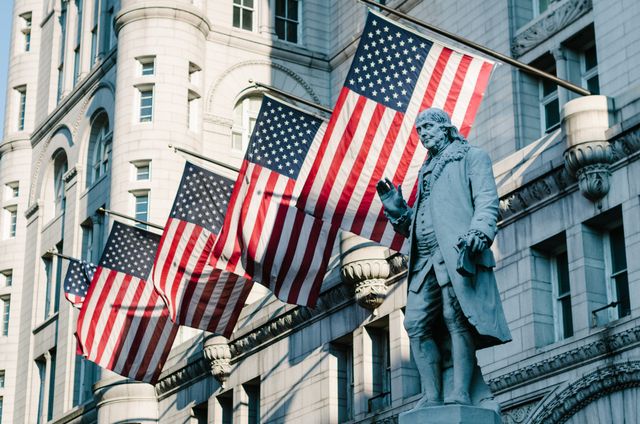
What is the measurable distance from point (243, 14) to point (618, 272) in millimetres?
29230

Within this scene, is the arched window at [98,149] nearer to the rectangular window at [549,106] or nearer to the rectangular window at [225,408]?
the rectangular window at [225,408]

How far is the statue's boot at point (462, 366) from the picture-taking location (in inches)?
524

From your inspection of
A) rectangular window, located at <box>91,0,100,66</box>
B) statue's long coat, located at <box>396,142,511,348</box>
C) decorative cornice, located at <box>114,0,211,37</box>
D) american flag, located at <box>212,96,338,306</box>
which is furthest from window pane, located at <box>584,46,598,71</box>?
rectangular window, located at <box>91,0,100,66</box>

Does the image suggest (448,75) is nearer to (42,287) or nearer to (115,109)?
(115,109)

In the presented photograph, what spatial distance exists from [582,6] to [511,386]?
488 inches

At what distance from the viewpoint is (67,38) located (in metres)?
59.1

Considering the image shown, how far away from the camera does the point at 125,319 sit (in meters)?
35.4

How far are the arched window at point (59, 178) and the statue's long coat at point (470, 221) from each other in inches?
1708

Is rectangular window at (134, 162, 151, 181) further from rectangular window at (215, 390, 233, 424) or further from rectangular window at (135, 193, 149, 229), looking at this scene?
rectangular window at (215, 390, 233, 424)

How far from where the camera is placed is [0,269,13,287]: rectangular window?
58.8 meters

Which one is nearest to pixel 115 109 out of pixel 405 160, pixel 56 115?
pixel 56 115

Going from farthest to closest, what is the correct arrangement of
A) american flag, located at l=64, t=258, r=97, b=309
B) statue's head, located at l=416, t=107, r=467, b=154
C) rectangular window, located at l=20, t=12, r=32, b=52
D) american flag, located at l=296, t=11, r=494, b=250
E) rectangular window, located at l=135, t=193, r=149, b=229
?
rectangular window, located at l=20, t=12, r=32, b=52, rectangular window, located at l=135, t=193, r=149, b=229, american flag, located at l=64, t=258, r=97, b=309, american flag, located at l=296, t=11, r=494, b=250, statue's head, located at l=416, t=107, r=467, b=154

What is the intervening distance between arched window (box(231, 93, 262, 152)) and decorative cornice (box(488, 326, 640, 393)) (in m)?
24.0

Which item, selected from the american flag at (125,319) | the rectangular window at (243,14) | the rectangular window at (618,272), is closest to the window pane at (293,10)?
the rectangular window at (243,14)
